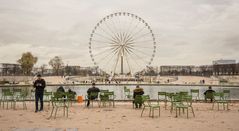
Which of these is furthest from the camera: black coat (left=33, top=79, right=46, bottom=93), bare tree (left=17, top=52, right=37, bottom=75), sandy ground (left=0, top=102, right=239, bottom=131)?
bare tree (left=17, top=52, right=37, bottom=75)

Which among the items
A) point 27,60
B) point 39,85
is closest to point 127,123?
point 39,85

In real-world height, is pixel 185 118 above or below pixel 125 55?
below

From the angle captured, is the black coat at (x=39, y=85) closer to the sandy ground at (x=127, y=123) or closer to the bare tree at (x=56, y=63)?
the sandy ground at (x=127, y=123)

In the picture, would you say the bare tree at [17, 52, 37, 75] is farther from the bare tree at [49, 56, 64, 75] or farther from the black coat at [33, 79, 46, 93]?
the black coat at [33, 79, 46, 93]

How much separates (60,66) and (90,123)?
146 meters

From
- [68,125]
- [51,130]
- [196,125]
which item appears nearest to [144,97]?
[196,125]

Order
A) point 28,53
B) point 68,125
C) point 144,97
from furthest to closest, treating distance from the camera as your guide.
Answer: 1. point 28,53
2. point 144,97
3. point 68,125

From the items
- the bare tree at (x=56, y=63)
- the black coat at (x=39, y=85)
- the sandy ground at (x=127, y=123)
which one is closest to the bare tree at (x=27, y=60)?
the bare tree at (x=56, y=63)

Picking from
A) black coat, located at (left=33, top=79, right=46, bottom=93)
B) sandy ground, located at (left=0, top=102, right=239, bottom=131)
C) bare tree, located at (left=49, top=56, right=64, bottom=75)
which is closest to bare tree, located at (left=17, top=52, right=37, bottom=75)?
A: bare tree, located at (left=49, top=56, right=64, bottom=75)

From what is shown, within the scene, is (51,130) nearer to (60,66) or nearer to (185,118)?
(185,118)

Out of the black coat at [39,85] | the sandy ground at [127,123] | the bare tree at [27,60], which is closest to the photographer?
the sandy ground at [127,123]

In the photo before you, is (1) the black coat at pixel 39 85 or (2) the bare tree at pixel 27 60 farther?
(2) the bare tree at pixel 27 60

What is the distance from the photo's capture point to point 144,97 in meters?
16.4

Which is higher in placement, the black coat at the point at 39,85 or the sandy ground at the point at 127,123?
the black coat at the point at 39,85
